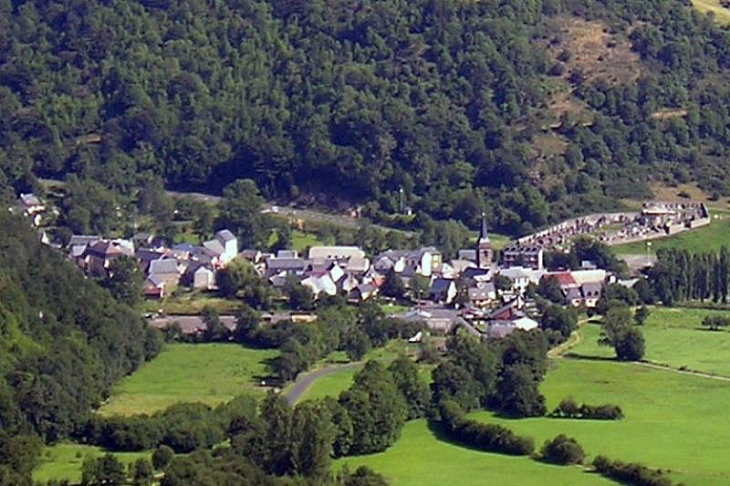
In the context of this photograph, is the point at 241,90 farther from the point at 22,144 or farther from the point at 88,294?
the point at 88,294

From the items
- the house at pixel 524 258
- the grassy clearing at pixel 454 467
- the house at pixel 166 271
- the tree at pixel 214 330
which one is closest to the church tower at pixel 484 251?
the house at pixel 524 258

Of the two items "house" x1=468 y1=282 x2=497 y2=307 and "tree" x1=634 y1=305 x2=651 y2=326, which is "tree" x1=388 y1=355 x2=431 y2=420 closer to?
"tree" x1=634 y1=305 x2=651 y2=326

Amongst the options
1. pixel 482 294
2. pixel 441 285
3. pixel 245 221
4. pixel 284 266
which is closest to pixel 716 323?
pixel 482 294

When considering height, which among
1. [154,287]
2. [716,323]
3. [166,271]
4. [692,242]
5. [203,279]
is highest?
[692,242]

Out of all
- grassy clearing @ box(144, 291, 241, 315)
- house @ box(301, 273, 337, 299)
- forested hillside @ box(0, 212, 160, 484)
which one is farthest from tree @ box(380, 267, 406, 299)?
forested hillside @ box(0, 212, 160, 484)

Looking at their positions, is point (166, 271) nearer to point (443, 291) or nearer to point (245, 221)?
point (245, 221)

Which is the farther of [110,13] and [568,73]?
[110,13]

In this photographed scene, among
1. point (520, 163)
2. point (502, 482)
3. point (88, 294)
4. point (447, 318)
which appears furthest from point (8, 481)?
point (520, 163)
